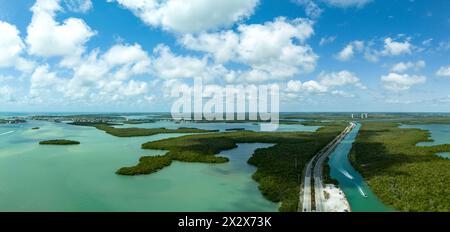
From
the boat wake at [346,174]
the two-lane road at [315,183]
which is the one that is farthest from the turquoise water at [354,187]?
the two-lane road at [315,183]

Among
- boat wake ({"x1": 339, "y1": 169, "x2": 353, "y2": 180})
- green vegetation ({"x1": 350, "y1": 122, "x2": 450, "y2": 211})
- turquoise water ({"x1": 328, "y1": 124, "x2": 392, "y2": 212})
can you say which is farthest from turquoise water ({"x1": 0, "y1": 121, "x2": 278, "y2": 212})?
boat wake ({"x1": 339, "y1": 169, "x2": 353, "y2": 180})

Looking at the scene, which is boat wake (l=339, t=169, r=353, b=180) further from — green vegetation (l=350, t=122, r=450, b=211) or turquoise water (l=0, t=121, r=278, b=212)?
turquoise water (l=0, t=121, r=278, b=212)

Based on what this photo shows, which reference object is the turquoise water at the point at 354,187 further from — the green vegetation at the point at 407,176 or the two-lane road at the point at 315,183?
the two-lane road at the point at 315,183

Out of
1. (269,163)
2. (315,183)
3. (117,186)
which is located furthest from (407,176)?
(117,186)

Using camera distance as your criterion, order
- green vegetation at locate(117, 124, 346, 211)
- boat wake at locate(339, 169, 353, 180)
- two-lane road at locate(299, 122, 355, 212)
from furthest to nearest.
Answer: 1. boat wake at locate(339, 169, 353, 180)
2. green vegetation at locate(117, 124, 346, 211)
3. two-lane road at locate(299, 122, 355, 212)

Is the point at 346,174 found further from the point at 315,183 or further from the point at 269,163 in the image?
the point at 269,163
